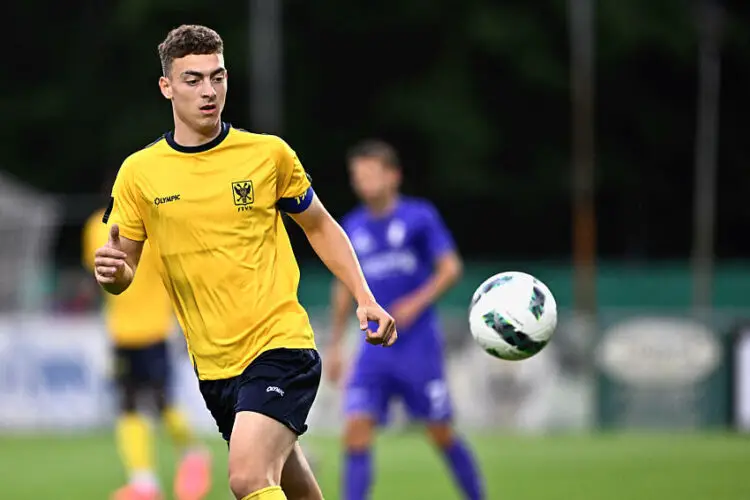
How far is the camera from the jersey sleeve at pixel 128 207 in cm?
569

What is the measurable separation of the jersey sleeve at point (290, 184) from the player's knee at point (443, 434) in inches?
130

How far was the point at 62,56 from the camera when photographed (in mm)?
33594

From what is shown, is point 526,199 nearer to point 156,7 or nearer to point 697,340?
point 156,7

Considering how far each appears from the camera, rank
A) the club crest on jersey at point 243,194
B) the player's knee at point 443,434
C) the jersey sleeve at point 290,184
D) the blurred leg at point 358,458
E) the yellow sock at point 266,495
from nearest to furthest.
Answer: the yellow sock at point 266,495 → the club crest on jersey at point 243,194 → the jersey sleeve at point 290,184 → the blurred leg at point 358,458 → the player's knee at point 443,434

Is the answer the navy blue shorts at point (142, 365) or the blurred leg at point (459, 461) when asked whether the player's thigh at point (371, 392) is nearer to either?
the blurred leg at point (459, 461)

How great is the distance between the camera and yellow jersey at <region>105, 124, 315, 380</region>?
5641 millimetres

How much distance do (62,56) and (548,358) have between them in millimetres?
19871

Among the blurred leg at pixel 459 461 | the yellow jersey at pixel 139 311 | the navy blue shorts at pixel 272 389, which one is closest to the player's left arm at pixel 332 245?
the navy blue shorts at pixel 272 389

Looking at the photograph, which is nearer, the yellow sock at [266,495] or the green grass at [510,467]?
the yellow sock at [266,495]

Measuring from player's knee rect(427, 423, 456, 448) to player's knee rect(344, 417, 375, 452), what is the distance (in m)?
0.39

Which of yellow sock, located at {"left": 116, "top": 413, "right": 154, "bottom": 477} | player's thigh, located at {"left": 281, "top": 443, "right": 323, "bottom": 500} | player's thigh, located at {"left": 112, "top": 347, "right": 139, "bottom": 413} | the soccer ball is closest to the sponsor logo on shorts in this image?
player's thigh, located at {"left": 281, "top": 443, "right": 323, "bottom": 500}

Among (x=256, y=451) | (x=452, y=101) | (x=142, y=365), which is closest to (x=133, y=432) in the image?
(x=142, y=365)

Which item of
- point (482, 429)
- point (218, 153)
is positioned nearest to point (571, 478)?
point (482, 429)

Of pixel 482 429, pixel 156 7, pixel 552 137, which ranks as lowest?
pixel 482 429
